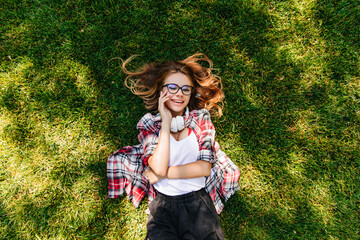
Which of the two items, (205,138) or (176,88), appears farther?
(205,138)

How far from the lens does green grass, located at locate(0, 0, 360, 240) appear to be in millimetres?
3279

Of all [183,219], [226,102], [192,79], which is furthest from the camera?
[226,102]

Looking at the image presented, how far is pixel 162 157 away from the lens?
257 centimetres

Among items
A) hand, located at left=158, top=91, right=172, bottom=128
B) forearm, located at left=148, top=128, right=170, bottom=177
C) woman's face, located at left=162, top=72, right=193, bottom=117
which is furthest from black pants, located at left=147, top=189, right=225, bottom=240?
woman's face, located at left=162, top=72, right=193, bottom=117

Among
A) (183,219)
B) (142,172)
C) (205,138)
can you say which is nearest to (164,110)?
(205,138)

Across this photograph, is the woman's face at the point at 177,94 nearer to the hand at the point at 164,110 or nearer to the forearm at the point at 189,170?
the hand at the point at 164,110

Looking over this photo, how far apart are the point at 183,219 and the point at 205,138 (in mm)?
1088

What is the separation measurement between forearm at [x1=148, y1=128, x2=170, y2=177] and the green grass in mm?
917

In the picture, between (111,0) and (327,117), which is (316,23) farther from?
(111,0)

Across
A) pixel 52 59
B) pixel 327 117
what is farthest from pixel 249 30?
pixel 52 59

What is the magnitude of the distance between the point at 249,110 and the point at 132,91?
76.2 inches

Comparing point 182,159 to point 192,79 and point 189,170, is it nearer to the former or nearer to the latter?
point 189,170

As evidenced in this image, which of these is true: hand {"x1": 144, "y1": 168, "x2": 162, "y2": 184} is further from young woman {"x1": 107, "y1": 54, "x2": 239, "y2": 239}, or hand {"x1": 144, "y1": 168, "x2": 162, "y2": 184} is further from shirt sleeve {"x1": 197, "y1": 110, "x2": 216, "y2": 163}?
shirt sleeve {"x1": 197, "y1": 110, "x2": 216, "y2": 163}

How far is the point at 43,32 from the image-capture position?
133 inches
